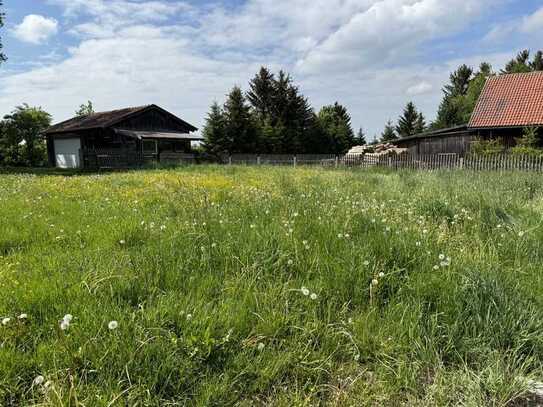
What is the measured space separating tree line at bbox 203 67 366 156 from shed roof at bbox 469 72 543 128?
23.2 metres

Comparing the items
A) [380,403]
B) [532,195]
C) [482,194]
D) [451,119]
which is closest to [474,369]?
[380,403]

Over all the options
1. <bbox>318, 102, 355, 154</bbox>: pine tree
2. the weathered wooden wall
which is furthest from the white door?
<bbox>318, 102, 355, 154</bbox>: pine tree

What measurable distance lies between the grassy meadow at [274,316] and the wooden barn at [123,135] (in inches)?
1103

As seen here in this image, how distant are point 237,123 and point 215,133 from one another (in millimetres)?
2715

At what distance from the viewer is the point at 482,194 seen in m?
6.30

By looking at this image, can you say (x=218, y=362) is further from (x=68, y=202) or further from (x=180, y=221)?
(x=68, y=202)

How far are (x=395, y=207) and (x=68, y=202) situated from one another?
597cm

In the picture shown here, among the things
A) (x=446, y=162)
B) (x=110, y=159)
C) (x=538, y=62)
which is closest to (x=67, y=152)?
(x=110, y=159)

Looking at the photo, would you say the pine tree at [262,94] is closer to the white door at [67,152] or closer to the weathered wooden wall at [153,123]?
the weathered wooden wall at [153,123]

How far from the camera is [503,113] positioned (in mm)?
26578

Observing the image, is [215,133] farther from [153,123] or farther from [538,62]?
[538,62]

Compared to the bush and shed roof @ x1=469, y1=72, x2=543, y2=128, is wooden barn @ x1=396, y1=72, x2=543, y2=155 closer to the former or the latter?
shed roof @ x1=469, y1=72, x2=543, y2=128

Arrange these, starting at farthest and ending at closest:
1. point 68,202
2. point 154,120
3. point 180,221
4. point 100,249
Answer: point 154,120, point 68,202, point 180,221, point 100,249

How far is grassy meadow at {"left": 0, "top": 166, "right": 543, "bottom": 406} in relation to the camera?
6.73 feet
